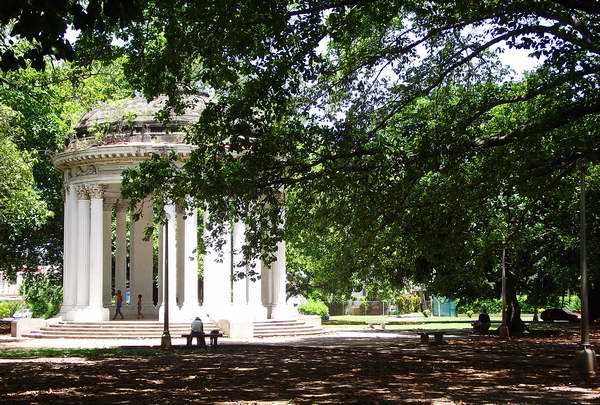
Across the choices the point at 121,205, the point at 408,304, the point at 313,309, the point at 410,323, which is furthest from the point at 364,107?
the point at 408,304

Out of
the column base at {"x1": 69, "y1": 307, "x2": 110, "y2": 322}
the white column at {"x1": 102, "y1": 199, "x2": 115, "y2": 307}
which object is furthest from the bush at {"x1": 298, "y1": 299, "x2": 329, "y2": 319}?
the column base at {"x1": 69, "y1": 307, "x2": 110, "y2": 322}

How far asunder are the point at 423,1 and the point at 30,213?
2767 cm

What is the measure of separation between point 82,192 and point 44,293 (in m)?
33.8

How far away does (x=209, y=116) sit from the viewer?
19.4 m

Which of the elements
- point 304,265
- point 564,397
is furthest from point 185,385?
point 304,265

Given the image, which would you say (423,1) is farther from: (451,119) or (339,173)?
(339,173)

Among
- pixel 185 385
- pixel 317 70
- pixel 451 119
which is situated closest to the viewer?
pixel 185 385

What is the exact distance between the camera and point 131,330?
37.5 m

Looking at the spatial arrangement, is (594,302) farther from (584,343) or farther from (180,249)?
(584,343)

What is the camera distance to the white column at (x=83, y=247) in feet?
131

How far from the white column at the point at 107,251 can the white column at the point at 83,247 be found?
4.00 m

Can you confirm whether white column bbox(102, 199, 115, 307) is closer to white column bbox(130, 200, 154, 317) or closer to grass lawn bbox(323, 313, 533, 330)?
white column bbox(130, 200, 154, 317)

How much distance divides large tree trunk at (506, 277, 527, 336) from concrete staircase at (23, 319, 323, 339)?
32.2 ft

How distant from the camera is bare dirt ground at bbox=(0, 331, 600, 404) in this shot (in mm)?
15211
